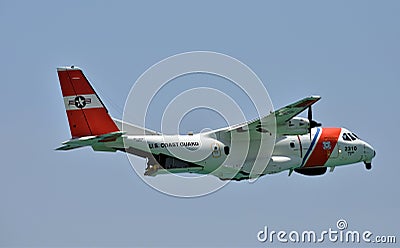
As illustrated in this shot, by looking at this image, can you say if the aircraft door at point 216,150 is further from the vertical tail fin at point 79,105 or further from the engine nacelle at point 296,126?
the vertical tail fin at point 79,105

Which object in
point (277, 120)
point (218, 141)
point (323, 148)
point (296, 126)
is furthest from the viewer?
point (323, 148)

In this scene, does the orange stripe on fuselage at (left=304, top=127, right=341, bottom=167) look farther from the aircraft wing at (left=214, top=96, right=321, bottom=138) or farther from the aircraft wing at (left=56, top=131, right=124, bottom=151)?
the aircraft wing at (left=56, top=131, right=124, bottom=151)

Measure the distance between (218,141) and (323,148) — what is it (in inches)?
212

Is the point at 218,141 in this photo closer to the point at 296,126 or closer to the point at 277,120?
the point at 277,120

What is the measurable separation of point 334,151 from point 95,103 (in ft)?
38.8

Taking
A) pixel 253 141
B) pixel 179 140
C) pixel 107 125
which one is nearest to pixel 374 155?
pixel 253 141

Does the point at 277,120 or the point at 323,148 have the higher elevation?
the point at 277,120

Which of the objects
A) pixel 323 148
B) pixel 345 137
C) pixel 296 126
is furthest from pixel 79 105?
pixel 345 137

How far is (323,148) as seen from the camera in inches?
1805

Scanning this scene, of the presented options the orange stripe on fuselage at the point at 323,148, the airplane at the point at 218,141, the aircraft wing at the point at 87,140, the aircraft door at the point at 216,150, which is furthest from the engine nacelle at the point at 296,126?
the aircraft wing at the point at 87,140

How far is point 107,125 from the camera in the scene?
42156 mm

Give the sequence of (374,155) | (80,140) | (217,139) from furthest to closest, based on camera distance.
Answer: (374,155) < (217,139) < (80,140)

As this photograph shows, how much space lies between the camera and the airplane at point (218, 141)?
4162 cm

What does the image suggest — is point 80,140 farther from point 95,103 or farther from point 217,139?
point 217,139
